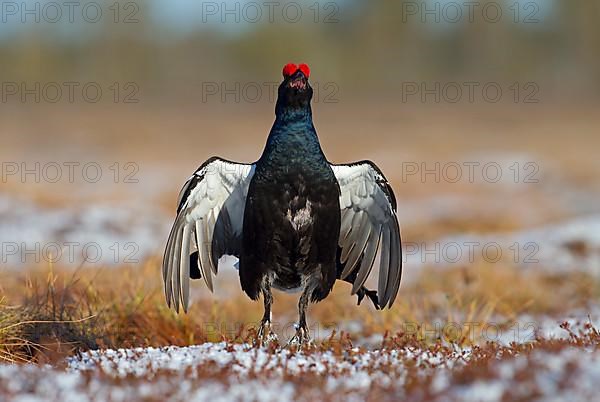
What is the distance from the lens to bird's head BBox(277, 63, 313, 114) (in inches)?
211

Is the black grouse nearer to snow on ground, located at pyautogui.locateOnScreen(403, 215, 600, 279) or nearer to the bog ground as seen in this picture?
the bog ground

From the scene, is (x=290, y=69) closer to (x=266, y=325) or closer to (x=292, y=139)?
(x=292, y=139)

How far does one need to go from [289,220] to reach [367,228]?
80 centimetres

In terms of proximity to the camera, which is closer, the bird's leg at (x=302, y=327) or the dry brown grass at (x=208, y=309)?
the bird's leg at (x=302, y=327)

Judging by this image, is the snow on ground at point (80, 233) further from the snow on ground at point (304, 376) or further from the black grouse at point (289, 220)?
the snow on ground at point (304, 376)

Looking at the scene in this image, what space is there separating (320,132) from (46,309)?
91.3ft

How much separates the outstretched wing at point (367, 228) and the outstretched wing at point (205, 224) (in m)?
0.65

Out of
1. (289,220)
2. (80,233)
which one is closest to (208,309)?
(289,220)

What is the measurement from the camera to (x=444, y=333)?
621 cm

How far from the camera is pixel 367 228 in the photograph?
5840mm

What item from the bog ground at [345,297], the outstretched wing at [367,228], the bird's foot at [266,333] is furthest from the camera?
the outstretched wing at [367,228]

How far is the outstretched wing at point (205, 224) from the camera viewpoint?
5.40 metres

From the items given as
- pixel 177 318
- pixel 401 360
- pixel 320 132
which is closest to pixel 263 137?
pixel 320 132

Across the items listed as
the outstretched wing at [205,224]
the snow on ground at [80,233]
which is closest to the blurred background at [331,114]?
the snow on ground at [80,233]
